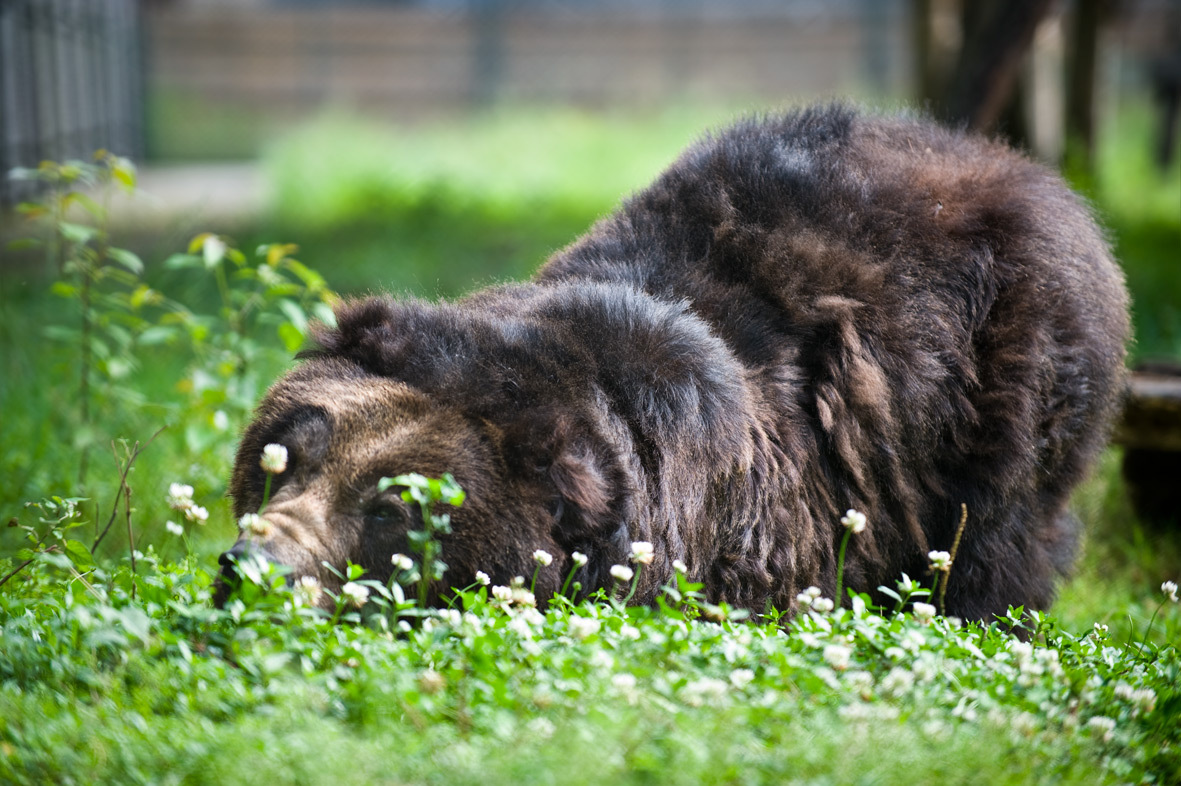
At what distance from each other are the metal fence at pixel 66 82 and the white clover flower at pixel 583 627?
8.75 meters

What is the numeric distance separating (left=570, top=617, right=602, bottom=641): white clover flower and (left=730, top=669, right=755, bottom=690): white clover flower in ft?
1.06

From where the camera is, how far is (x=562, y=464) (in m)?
2.89

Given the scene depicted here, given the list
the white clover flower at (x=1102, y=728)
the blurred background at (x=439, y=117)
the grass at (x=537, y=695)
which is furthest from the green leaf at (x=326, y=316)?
the white clover flower at (x=1102, y=728)

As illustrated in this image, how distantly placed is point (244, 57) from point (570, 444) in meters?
18.1

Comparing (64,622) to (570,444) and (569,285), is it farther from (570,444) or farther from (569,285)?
(569,285)

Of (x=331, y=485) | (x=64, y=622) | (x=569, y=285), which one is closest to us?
(x=64, y=622)

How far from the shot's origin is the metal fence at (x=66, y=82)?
10031mm

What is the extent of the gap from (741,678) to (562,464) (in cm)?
80

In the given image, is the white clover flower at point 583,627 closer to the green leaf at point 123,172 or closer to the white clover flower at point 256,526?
the white clover flower at point 256,526

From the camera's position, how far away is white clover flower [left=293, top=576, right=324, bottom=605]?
8.23 feet

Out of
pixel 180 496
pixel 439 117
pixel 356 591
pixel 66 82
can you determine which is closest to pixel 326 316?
pixel 180 496

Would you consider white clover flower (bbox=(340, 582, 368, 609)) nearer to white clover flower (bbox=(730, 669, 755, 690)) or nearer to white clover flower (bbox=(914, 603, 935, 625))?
white clover flower (bbox=(730, 669, 755, 690))

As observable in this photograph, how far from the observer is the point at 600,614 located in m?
2.60

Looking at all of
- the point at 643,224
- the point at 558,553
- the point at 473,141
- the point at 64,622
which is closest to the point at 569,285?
the point at 643,224
